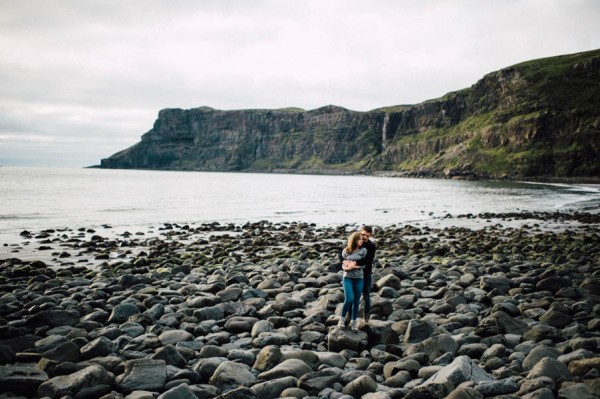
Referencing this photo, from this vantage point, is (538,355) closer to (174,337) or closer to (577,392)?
(577,392)

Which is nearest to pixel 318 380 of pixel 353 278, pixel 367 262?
pixel 353 278

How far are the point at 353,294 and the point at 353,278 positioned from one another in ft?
1.33

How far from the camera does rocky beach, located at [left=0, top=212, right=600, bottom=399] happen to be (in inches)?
303

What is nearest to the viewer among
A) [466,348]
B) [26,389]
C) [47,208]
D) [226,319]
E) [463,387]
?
[463,387]

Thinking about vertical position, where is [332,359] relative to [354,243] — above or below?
below

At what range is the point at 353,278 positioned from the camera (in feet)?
35.8

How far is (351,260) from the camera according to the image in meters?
10.8

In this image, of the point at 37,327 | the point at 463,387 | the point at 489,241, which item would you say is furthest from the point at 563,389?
the point at 489,241

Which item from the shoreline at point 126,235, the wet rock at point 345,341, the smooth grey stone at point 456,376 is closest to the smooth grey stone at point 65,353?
the wet rock at point 345,341

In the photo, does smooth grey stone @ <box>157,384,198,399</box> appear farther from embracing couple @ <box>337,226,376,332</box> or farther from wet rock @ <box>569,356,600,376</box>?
wet rock @ <box>569,356,600,376</box>

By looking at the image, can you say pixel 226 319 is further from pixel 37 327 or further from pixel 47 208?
pixel 47 208

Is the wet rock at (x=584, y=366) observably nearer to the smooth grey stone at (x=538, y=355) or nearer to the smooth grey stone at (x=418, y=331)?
the smooth grey stone at (x=538, y=355)

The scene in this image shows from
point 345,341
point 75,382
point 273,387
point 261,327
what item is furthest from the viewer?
point 261,327

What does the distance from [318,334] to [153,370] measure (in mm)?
4130
